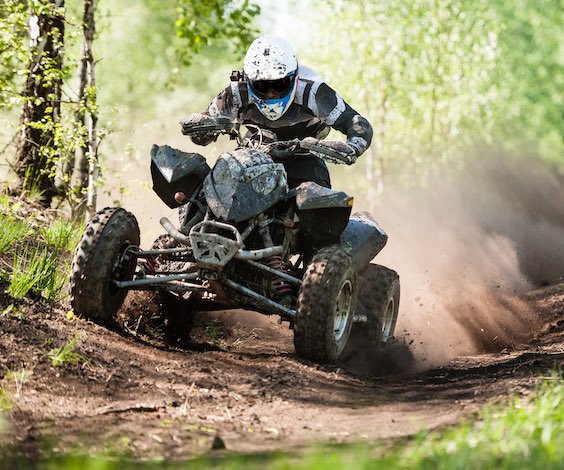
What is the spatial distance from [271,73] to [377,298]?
239cm

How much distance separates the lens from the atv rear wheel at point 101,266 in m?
7.05

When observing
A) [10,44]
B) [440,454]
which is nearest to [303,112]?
[10,44]

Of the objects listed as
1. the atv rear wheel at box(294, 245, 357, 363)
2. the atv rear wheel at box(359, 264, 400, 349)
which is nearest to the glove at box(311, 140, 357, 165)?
the atv rear wheel at box(294, 245, 357, 363)

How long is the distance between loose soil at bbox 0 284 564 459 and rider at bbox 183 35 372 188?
5.58 ft

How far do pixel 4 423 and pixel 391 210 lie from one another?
12310 mm

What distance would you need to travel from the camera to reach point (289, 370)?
6.58 m

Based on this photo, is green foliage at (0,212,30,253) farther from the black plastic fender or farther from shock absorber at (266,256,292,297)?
the black plastic fender

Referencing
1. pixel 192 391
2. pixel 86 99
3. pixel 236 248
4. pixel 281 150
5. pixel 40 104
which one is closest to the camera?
pixel 192 391

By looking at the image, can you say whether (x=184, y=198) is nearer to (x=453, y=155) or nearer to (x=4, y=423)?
(x=4, y=423)

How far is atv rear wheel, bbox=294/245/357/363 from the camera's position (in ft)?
22.7

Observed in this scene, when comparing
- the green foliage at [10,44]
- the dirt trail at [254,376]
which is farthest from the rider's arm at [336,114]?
the green foliage at [10,44]

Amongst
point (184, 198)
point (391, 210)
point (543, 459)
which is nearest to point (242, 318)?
point (184, 198)

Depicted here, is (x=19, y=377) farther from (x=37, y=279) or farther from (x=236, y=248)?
(x=236, y=248)

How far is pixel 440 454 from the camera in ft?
Answer: 13.0
